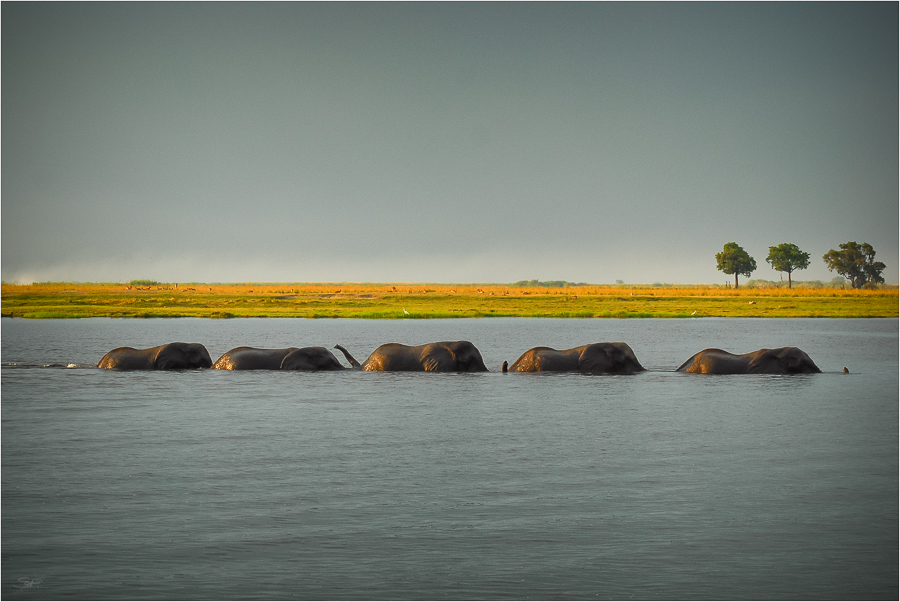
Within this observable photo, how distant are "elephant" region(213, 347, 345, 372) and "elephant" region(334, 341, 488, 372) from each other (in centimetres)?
78

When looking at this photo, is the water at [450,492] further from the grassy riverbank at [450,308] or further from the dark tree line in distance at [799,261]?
the dark tree line in distance at [799,261]

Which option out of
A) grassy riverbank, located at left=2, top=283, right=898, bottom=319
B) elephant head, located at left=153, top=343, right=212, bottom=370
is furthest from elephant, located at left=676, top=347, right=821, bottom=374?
grassy riverbank, located at left=2, top=283, right=898, bottom=319

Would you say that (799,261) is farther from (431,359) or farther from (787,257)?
(431,359)

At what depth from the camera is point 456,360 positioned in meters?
27.8

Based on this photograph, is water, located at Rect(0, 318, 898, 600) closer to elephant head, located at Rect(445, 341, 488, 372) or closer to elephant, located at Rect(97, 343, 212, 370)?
elephant head, located at Rect(445, 341, 488, 372)

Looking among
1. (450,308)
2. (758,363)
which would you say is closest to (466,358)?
(758,363)

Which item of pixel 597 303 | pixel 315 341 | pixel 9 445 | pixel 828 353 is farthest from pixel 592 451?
pixel 597 303

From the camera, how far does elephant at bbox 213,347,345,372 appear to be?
92.7 feet

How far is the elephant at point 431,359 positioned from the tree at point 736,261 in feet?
515

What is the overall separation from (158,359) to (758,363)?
800 inches

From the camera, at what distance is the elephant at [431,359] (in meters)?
27.8

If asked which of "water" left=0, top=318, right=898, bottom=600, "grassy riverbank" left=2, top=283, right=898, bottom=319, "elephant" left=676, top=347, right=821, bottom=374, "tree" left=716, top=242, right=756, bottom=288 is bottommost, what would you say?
"water" left=0, top=318, right=898, bottom=600

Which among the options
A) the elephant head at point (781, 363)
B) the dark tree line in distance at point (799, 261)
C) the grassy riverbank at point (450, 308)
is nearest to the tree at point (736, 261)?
the dark tree line in distance at point (799, 261)

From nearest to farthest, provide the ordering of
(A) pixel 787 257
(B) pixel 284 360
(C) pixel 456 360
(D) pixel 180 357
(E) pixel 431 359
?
(C) pixel 456 360 < (E) pixel 431 359 < (B) pixel 284 360 < (D) pixel 180 357 < (A) pixel 787 257
